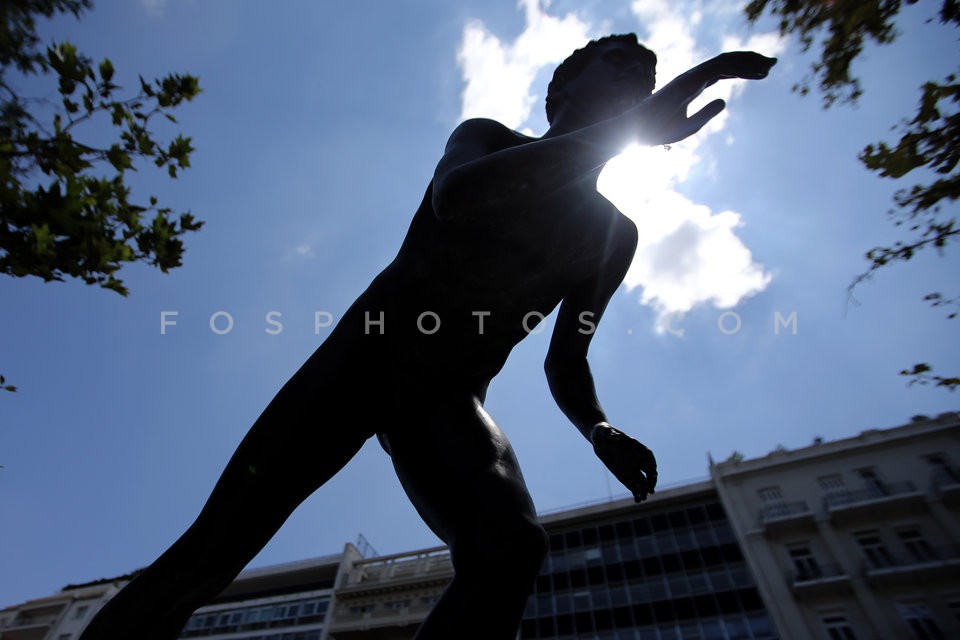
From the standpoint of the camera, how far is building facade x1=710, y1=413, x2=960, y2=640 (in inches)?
838

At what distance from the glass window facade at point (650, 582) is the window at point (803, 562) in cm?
205

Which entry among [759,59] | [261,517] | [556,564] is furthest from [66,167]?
[556,564]

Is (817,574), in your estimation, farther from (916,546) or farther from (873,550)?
(916,546)

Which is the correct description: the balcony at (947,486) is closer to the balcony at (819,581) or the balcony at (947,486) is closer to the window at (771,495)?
the balcony at (819,581)

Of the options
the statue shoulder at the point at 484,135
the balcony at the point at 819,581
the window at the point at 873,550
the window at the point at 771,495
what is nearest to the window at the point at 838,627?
the balcony at the point at 819,581

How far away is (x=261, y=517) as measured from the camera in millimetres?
1468

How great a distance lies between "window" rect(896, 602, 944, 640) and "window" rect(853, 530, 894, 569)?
1.79 m

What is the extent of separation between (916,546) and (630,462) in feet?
95.3

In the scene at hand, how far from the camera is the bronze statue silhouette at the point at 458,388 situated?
1.33 meters

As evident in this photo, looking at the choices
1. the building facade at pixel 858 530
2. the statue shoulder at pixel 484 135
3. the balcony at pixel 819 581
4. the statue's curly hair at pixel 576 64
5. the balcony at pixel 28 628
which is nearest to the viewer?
the statue shoulder at pixel 484 135

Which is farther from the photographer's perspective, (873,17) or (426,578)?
(426,578)

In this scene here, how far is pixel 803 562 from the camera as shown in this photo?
79.6ft

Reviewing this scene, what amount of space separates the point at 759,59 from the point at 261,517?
1976 mm

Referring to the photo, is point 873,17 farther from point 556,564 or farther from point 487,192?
point 556,564
